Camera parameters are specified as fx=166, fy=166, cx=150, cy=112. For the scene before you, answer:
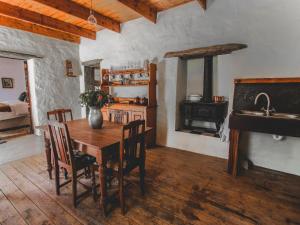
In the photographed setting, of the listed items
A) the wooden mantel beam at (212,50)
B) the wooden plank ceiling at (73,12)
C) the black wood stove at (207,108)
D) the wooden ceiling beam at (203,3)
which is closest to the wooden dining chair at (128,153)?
the black wood stove at (207,108)

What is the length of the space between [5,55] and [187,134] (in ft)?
14.5

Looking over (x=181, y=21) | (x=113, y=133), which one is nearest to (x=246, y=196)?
(x=113, y=133)

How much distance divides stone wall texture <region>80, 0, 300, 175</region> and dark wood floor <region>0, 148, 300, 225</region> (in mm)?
458

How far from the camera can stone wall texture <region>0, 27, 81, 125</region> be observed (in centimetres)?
398

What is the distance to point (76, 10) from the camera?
3172 millimetres

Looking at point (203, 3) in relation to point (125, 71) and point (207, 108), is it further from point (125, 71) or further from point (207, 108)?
point (125, 71)

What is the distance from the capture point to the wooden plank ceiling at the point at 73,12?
3.03m

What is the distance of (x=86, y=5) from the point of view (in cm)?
323

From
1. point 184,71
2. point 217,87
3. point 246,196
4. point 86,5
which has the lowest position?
point 246,196

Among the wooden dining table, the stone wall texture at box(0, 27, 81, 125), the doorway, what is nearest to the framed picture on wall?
the doorway

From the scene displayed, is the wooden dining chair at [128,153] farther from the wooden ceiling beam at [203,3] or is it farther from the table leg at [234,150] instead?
the wooden ceiling beam at [203,3]

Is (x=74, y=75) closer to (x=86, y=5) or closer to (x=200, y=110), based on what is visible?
(x=86, y=5)

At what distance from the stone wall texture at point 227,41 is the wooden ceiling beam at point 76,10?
363 mm

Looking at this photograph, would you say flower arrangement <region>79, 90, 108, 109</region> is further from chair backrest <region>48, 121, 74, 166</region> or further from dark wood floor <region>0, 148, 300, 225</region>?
dark wood floor <region>0, 148, 300, 225</region>
